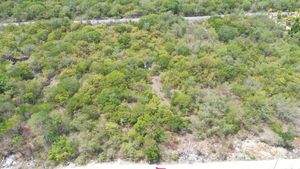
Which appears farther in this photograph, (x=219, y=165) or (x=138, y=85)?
(x=138, y=85)

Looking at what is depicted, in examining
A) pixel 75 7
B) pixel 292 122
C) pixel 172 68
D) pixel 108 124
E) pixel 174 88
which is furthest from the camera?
pixel 75 7

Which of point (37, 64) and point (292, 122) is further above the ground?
point (37, 64)

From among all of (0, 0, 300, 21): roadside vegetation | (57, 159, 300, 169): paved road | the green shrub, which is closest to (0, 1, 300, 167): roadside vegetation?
the green shrub

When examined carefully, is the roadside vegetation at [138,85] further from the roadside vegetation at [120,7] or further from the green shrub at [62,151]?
the roadside vegetation at [120,7]

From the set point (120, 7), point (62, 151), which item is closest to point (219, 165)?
point (62, 151)

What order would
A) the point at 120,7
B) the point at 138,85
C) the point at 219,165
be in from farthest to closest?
the point at 120,7
the point at 138,85
the point at 219,165

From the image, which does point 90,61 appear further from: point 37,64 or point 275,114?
point 275,114

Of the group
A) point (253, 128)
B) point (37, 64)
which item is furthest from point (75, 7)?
point (253, 128)

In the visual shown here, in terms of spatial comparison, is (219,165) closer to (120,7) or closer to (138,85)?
(138,85)
